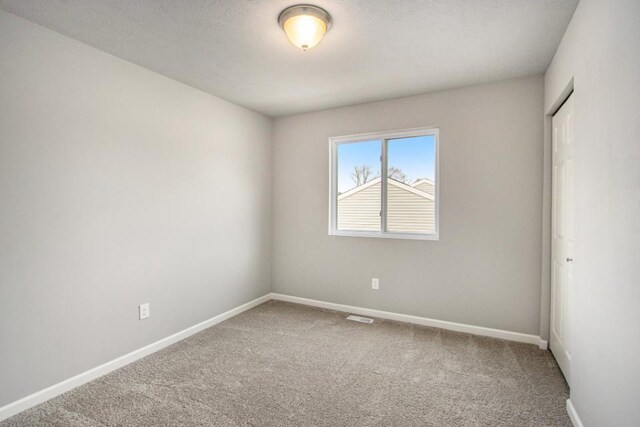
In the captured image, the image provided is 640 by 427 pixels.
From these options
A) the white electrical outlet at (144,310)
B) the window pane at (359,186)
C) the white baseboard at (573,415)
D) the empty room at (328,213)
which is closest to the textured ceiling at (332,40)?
the empty room at (328,213)

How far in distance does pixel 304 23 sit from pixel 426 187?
2.14 metres

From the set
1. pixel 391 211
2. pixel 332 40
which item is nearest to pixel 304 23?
pixel 332 40

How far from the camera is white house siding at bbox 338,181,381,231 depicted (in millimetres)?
3803

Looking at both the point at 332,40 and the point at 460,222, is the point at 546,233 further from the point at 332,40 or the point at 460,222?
the point at 332,40

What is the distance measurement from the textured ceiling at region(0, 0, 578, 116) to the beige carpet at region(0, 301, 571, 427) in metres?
2.43

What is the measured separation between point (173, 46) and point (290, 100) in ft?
4.76

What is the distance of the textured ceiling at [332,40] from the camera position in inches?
76.3

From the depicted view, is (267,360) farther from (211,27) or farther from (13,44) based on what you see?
(13,44)

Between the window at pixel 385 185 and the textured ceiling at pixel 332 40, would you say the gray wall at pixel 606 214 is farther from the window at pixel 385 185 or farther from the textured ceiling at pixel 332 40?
the window at pixel 385 185

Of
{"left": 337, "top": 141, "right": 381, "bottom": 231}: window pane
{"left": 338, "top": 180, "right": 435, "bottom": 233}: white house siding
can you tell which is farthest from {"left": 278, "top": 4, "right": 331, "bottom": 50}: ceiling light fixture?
{"left": 338, "top": 180, "right": 435, "bottom": 233}: white house siding

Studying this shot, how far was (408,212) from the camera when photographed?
11.8 ft

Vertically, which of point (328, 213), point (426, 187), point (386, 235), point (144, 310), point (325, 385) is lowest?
point (325, 385)

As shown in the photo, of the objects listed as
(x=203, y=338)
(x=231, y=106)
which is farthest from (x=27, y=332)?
A: (x=231, y=106)

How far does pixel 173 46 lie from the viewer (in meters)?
2.40
